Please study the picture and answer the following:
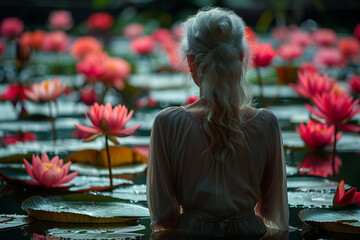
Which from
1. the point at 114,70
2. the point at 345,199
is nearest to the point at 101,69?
the point at 114,70

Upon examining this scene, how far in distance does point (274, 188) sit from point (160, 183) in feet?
1.00

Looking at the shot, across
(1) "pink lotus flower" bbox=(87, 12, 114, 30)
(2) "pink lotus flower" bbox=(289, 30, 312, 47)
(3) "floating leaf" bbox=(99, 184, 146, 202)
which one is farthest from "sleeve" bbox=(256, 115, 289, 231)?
(1) "pink lotus flower" bbox=(87, 12, 114, 30)

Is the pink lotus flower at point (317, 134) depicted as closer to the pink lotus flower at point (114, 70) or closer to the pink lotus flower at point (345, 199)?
the pink lotus flower at point (345, 199)

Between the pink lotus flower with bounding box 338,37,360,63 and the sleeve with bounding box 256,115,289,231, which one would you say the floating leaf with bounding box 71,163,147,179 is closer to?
the sleeve with bounding box 256,115,289,231

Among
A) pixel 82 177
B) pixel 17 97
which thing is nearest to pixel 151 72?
pixel 17 97

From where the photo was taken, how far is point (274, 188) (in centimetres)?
154

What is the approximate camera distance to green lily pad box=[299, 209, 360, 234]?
1635 millimetres

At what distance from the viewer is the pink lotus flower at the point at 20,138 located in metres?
3.02

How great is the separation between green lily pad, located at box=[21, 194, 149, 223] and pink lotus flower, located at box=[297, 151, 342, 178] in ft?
2.78

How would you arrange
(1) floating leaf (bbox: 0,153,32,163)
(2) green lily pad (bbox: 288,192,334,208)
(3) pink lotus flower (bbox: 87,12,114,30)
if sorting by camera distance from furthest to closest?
1. (3) pink lotus flower (bbox: 87,12,114,30)
2. (1) floating leaf (bbox: 0,153,32,163)
3. (2) green lily pad (bbox: 288,192,334,208)

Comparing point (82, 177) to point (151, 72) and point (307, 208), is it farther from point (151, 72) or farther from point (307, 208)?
point (151, 72)

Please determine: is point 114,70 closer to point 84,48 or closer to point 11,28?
point 84,48

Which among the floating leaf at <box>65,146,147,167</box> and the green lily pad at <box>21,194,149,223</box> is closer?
the green lily pad at <box>21,194,149,223</box>

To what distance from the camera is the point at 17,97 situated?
370 centimetres
